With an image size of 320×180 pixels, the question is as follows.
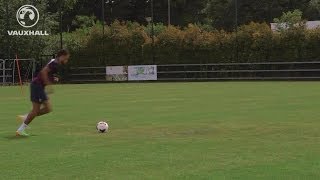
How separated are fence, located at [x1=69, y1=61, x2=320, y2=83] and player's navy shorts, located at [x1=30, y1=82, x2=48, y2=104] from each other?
121ft

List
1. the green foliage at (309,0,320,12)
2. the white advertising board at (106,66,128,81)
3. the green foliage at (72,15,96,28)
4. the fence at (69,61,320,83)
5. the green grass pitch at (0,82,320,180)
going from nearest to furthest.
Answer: the green grass pitch at (0,82,320,180), the fence at (69,61,320,83), the white advertising board at (106,66,128,81), the green foliage at (309,0,320,12), the green foliage at (72,15,96,28)

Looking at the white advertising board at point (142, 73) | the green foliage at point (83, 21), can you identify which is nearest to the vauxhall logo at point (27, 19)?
the white advertising board at point (142, 73)

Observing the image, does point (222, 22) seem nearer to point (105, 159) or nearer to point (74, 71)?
point (74, 71)

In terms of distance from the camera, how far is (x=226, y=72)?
51.8 metres

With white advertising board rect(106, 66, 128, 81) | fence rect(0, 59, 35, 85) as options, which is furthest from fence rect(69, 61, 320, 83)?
fence rect(0, 59, 35, 85)

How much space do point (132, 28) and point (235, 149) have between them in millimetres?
46939

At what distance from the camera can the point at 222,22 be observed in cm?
8294

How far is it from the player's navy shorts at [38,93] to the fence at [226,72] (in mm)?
36751

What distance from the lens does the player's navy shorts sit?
46.0 ft

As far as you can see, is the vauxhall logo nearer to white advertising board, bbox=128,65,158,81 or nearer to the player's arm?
white advertising board, bbox=128,65,158,81

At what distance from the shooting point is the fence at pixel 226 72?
49.0 m

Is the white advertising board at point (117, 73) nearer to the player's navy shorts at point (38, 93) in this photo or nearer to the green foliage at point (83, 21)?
the green foliage at point (83, 21)

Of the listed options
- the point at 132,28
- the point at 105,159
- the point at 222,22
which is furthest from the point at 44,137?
the point at 222,22

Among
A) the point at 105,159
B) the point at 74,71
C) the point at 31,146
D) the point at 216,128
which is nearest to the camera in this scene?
the point at 105,159
